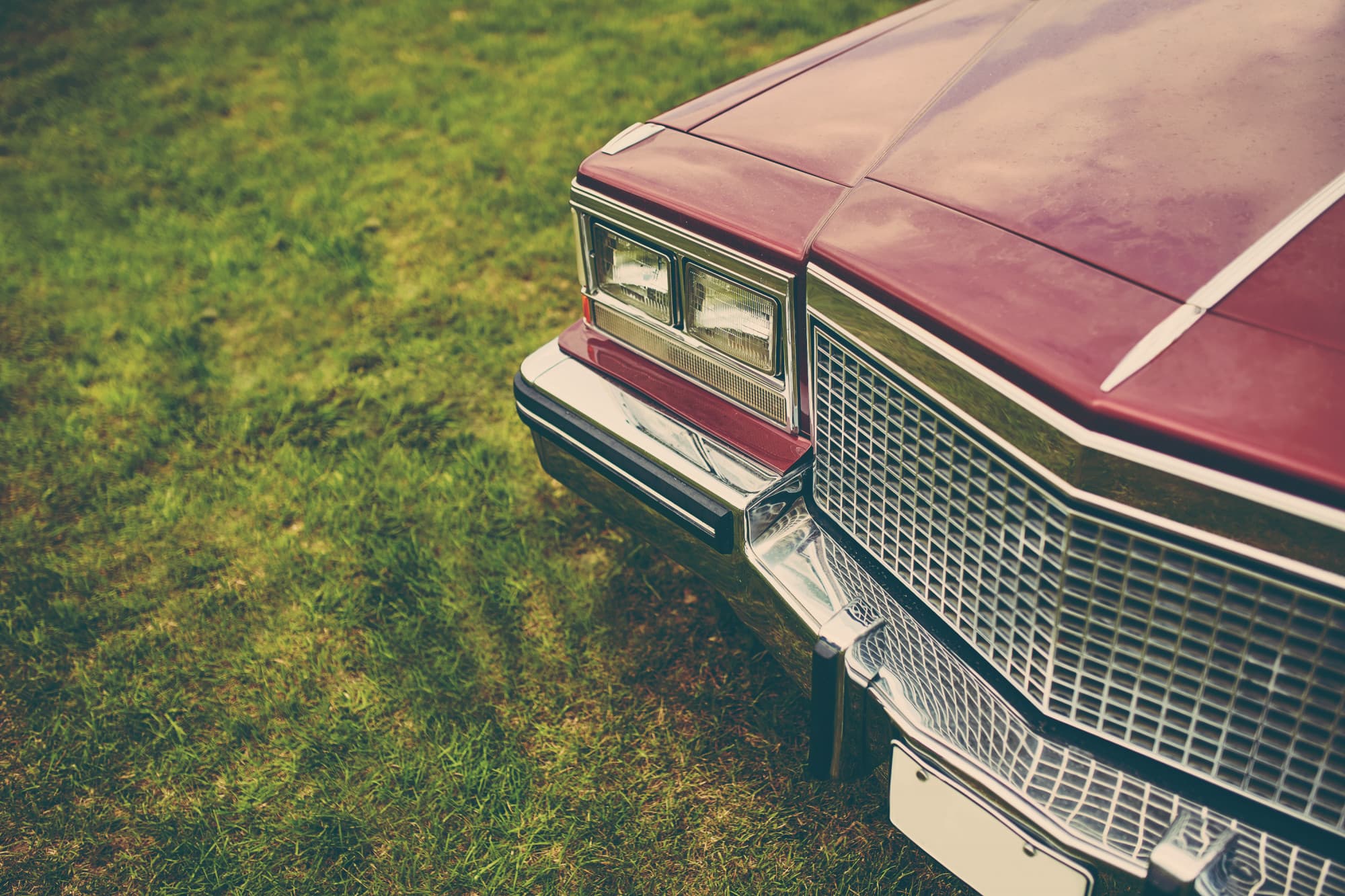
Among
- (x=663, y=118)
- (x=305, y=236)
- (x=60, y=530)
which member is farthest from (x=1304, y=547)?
(x=305, y=236)

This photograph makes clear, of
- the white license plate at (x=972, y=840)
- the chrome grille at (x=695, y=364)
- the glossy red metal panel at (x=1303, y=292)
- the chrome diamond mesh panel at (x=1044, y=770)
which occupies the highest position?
the glossy red metal panel at (x=1303, y=292)

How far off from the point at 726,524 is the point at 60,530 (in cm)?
212

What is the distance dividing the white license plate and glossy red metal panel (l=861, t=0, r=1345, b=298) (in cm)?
79

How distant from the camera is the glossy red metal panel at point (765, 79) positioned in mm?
2016

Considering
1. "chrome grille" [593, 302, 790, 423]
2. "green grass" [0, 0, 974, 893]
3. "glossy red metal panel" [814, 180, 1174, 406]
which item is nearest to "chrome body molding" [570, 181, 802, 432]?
"chrome grille" [593, 302, 790, 423]

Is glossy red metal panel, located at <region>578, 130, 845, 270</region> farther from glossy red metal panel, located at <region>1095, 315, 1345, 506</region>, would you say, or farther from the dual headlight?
glossy red metal panel, located at <region>1095, 315, 1345, 506</region>

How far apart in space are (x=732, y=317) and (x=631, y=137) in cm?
49

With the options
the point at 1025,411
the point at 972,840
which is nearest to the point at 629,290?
the point at 1025,411

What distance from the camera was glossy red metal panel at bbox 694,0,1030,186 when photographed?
5.79 feet

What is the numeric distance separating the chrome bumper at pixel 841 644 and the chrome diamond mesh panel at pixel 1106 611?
7 centimetres

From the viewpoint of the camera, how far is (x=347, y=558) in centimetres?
259

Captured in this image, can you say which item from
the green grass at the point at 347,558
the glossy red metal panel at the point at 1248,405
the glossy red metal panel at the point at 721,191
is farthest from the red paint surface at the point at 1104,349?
the green grass at the point at 347,558

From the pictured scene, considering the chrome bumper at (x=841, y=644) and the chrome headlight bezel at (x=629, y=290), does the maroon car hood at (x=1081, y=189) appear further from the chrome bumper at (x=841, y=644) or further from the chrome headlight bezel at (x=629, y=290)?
the chrome bumper at (x=841, y=644)

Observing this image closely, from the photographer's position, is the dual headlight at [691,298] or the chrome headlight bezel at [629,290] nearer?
the dual headlight at [691,298]
